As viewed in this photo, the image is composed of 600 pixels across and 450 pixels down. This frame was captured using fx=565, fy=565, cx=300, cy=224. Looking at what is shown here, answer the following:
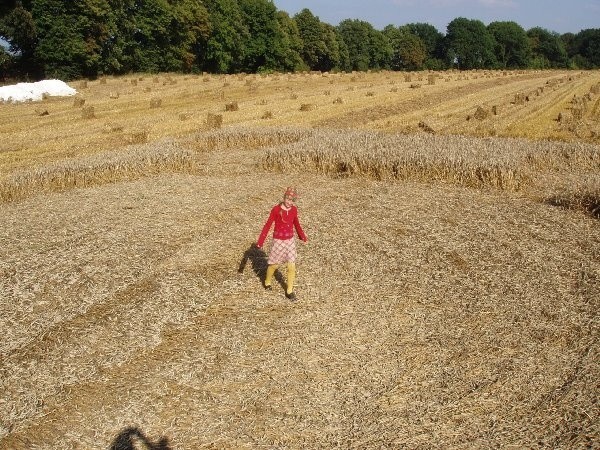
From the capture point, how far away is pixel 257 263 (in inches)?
438

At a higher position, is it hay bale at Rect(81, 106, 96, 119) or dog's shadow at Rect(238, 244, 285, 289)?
hay bale at Rect(81, 106, 96, 119)

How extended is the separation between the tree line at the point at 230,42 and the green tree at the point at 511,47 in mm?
227

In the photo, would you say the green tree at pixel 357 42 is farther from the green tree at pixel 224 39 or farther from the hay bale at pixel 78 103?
the hay bale at pixel 78 103

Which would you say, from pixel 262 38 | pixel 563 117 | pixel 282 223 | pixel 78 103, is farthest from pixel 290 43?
pixel 282 223

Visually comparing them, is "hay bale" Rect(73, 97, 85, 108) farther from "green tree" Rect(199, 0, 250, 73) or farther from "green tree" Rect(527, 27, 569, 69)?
"green tree" Rect(527, 27, 569, 69)

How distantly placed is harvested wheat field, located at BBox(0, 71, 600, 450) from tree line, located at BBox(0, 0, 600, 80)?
31774 millimetres

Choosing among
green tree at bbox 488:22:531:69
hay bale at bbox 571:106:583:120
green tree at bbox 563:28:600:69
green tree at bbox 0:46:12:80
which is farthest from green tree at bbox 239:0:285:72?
green tree at bbox 563:28:600:69

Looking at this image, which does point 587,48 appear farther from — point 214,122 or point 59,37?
point 214,122

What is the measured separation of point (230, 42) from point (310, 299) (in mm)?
69664

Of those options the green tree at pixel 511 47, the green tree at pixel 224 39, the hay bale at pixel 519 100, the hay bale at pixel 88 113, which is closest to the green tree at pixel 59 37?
the hay bale at pixel 88 113

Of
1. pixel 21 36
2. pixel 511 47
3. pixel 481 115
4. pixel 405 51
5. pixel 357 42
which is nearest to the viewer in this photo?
pixel 481 115

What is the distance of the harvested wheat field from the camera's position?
6543mm

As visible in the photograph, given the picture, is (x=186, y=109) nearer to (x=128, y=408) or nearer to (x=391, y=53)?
(x=128, y=408)

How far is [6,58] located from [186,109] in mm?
22803
